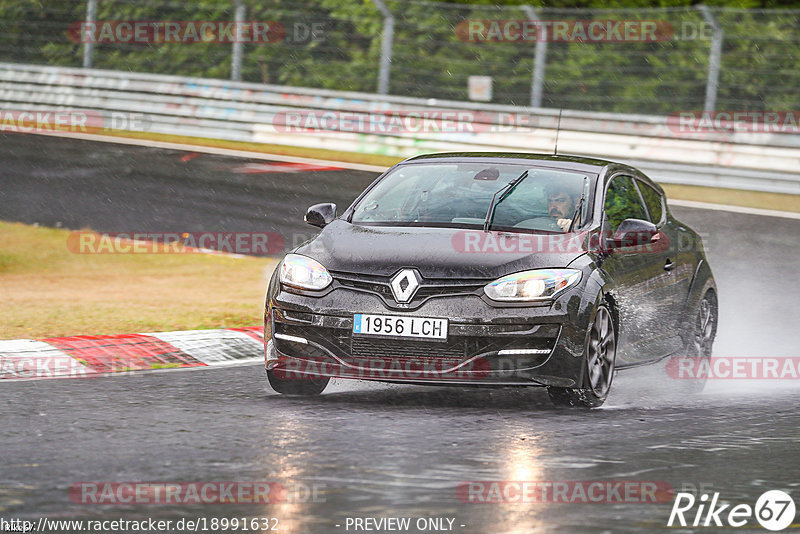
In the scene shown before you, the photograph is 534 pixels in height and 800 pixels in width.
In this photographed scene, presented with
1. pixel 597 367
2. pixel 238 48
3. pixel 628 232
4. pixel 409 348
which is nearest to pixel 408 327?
pixel 409 348

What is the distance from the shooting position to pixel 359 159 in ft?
76.6

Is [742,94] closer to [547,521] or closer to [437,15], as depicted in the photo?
[437,15]

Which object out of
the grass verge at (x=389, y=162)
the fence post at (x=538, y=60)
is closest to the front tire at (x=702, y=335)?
the grass verge at (x=389, y=162)

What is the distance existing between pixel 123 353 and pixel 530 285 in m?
3.29

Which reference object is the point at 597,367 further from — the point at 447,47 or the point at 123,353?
the point at 447,47

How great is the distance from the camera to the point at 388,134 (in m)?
23.2

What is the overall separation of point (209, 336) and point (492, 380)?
334 cm

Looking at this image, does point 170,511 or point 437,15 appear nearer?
point 170,511

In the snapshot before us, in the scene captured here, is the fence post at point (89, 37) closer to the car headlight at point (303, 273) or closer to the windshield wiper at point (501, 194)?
the windshield wiper at point (501, 194)

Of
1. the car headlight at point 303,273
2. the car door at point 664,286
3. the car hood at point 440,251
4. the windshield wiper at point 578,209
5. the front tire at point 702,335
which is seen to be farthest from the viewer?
the front tire at point 702,335

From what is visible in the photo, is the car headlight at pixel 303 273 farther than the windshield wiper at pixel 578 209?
No

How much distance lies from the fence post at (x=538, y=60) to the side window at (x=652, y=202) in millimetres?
12576

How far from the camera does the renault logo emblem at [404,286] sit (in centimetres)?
779

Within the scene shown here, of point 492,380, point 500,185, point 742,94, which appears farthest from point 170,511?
point 742,94
